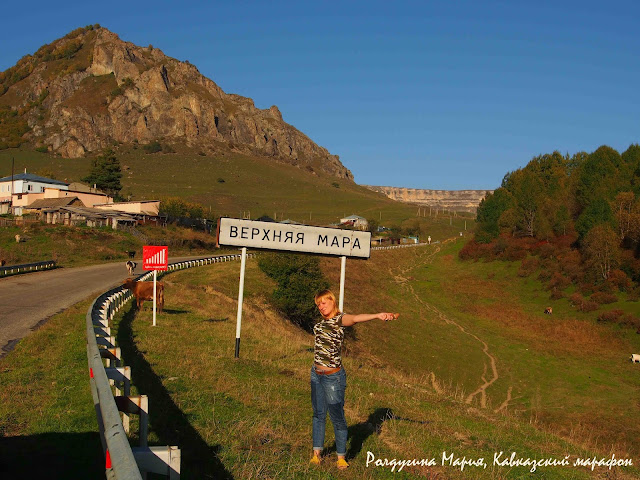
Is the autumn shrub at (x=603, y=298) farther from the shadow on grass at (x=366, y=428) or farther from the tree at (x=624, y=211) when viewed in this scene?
the shadow on grass at (x=366, y=428)

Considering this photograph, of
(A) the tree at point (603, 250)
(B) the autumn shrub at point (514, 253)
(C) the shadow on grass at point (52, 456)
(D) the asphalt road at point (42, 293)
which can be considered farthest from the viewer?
(B) the autumn shrub at point (514, 253)

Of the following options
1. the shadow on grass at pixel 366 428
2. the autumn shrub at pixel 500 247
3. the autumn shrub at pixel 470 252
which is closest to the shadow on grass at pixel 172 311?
the shadow on grass at pixel 366 428

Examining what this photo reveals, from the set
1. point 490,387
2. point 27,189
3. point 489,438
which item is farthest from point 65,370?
point 27,189

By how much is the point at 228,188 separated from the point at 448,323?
12413 centimetres

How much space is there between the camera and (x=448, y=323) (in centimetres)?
4941

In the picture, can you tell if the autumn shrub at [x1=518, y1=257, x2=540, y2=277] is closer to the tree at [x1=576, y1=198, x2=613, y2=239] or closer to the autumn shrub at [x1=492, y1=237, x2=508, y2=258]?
the tree at [x1=576, y1=198, x2=613, y2=239]

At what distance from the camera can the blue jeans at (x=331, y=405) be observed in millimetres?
6758

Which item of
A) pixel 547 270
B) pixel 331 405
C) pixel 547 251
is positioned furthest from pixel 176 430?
pixel 547 251

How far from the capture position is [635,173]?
76.4 m

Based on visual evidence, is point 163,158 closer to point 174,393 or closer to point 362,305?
point 362,305

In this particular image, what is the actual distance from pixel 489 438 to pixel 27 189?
98.3 metres

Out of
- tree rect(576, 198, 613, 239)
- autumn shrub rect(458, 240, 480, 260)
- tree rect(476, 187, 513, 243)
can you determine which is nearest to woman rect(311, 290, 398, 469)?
tree rect(576, 198, 613, 239)

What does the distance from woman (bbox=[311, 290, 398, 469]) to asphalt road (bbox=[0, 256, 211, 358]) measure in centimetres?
892

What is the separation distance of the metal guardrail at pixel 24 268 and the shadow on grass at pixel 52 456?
103ft
